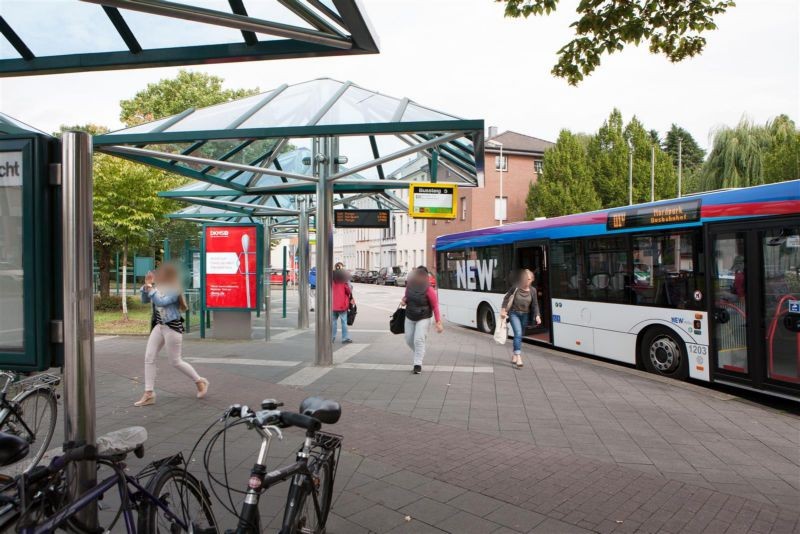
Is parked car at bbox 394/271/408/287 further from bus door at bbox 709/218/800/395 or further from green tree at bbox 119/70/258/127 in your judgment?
bus door at bbox 709/218/800/395

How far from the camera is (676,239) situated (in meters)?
8.81

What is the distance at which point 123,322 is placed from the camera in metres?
16.7

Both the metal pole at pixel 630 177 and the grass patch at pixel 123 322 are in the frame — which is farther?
the metal pole at pixel 630 177

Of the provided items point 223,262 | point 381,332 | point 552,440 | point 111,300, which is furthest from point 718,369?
point 111,300

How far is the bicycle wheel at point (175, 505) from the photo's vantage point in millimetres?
2473

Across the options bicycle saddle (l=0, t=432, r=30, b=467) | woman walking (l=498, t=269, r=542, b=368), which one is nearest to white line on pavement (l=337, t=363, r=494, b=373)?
woman walking (l=498, t=269, r=542, b=368)

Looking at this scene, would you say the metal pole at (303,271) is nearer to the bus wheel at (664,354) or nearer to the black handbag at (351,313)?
the black handbag at (351,313)

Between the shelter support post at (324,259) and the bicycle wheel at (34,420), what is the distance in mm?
4900

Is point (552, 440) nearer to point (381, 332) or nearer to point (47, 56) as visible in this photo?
point (47, 56)

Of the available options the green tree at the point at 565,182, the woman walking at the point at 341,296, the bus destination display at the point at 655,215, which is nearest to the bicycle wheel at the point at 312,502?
the bus destination display at the point at 655,215

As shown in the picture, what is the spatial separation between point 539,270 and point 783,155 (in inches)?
870

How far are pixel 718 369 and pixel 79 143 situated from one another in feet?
26.0

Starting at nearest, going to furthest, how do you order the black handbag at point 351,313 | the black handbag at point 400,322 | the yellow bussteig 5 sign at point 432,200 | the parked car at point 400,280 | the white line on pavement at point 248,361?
the black handbag at point 400,322 < the white line on pavement at point 248,361 < the yellow bussteig 5 sign at point 432,200 < the black handbag at point 351,313 < the parked car at point 400,280

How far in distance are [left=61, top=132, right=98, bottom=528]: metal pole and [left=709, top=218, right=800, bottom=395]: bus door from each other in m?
7.23
